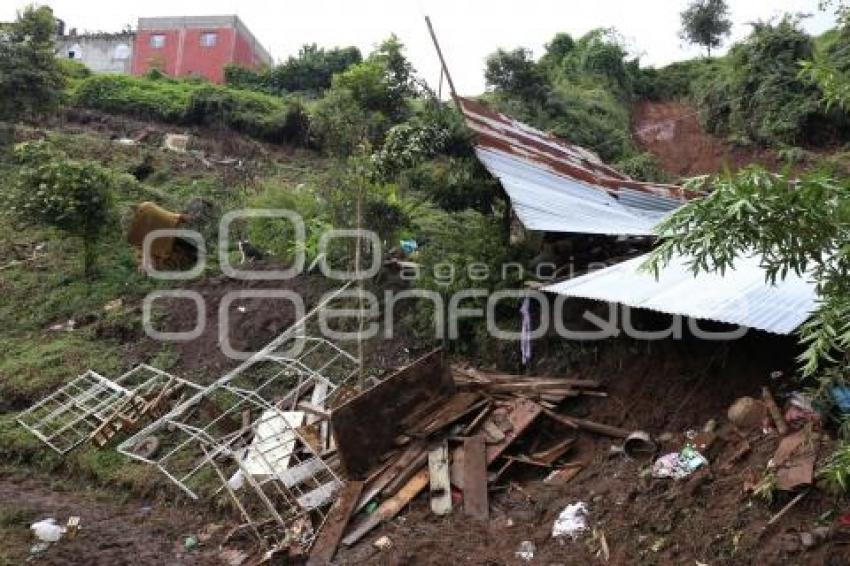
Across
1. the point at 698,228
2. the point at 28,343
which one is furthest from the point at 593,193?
the point at 28,343

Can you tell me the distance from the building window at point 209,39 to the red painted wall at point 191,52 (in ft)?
0.47

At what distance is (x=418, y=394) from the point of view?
288 inches

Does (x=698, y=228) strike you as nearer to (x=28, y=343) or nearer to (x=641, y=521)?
(x=641, y=521)

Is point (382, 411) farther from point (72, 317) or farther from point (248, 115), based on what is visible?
point (248, 115)

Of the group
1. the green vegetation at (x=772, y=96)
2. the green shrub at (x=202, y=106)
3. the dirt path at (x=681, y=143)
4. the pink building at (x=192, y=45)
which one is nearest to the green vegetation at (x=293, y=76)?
the pink building at (x=192, y=45)

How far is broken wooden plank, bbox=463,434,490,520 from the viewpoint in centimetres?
624

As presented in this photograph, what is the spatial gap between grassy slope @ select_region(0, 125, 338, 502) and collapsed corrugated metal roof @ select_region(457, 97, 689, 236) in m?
5.33

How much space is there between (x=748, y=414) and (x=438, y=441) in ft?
9.39

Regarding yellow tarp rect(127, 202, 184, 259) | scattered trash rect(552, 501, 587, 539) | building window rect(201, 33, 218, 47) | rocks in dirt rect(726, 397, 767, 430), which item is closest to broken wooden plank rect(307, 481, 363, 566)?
scattered trash rect(552, 501, 587, 539)

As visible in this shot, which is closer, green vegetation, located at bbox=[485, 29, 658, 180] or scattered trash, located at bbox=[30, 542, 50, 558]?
scattered trash, located at bbox=[30, 542, 50, 558]

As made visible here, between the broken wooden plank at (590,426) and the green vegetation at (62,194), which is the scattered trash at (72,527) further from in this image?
the green vegetation at (62,194)

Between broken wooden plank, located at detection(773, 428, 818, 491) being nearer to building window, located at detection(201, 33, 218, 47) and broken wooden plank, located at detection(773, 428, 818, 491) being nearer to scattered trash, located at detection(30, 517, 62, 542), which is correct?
scattered trash, located at detection(30, 517, 62, 542)

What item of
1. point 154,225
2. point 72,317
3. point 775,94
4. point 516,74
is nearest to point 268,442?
point 72,317

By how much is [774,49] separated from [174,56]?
3029 cm
